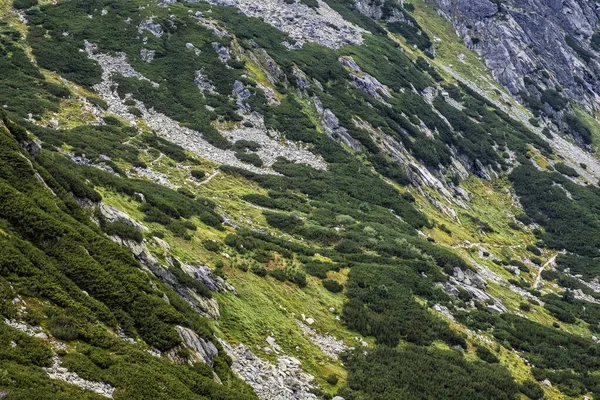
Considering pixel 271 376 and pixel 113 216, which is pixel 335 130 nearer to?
pixel 113 216

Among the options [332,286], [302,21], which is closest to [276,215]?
[332,286]

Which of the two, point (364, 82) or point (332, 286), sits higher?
point (364, 82)

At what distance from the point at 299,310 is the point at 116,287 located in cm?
1087

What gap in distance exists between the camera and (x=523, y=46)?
106 meters

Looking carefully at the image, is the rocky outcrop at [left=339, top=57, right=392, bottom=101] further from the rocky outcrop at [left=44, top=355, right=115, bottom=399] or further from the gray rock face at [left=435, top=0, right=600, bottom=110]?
the rocky outcrop at [left=44, top=355, right=115, bottom=399]

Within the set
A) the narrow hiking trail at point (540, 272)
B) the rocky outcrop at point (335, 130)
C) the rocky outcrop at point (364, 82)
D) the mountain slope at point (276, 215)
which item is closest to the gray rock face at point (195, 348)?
the mountain slope at point (276, 215)

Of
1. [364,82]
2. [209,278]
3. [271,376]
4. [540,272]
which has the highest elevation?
[364,82]

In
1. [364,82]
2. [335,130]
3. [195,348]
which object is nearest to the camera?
[195,348]

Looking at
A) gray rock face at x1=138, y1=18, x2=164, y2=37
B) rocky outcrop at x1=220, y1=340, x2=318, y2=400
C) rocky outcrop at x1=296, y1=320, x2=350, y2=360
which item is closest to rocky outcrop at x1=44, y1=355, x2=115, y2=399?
rocky outcrop at x1=220, y1=340, x2=318, y2=400

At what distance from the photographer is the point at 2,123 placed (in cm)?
1892

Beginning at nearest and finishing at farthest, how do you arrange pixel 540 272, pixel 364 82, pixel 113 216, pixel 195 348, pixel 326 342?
pixel 195 348
pixel 113 216
pixel 326 342
pixel 540 272
pixel 364 82

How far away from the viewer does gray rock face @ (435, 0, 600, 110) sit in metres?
102

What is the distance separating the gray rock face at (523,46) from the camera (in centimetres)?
10244

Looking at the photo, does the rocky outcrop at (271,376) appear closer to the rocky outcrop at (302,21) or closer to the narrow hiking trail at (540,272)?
the narrow hiking trail at (540,272)
